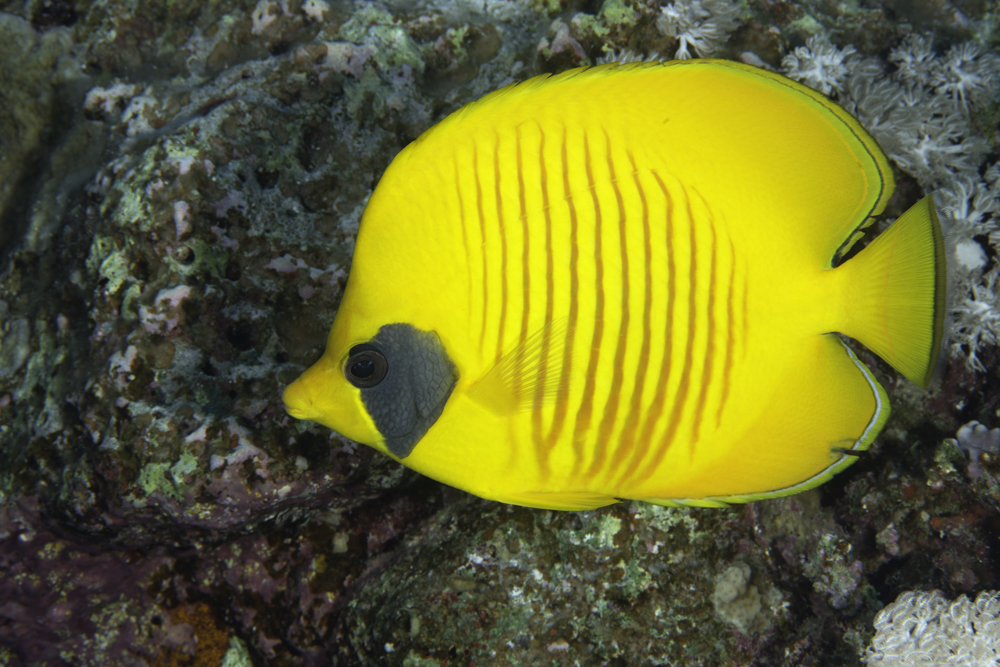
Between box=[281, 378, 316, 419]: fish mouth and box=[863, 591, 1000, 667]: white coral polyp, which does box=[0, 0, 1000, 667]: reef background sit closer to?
box=[863, 591, 1000, 667]: white coral polyp

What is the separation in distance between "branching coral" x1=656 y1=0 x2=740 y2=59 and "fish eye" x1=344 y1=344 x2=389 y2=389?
A: 4.83 feet

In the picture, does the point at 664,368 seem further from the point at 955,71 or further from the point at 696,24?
the point at 955,71

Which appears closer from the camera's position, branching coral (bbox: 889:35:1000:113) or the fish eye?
the fish eye

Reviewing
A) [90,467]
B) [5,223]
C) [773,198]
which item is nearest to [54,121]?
[5,223]

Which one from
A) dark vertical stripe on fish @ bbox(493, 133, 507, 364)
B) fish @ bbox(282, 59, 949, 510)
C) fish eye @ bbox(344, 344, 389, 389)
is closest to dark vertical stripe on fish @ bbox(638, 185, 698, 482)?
fish @ bbox(282, 59, 949, 510)

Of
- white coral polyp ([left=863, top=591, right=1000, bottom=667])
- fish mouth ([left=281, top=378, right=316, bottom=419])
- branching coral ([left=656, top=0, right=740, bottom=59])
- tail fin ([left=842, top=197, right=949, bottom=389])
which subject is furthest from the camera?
branching coral ([left=656, top=0, right=740, bottom=59])

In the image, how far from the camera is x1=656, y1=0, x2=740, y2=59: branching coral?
1876 mm

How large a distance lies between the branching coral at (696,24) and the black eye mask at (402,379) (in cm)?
142

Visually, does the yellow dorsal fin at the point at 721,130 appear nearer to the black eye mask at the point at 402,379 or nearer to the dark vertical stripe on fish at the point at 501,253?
the dark vertical stripe on fish at the point at 501,253

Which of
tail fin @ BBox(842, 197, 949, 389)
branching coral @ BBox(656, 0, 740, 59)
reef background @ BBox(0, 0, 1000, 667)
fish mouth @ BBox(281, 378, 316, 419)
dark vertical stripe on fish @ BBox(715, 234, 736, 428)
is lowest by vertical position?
reef background @ BBox(0, 0, 1000, 667)

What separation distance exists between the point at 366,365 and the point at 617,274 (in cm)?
54

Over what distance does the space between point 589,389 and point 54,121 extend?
9.39 ft

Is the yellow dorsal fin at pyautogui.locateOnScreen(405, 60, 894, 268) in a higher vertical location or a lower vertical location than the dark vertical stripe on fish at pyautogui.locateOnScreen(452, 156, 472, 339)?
higher

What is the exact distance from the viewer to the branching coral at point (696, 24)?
1876 mm
